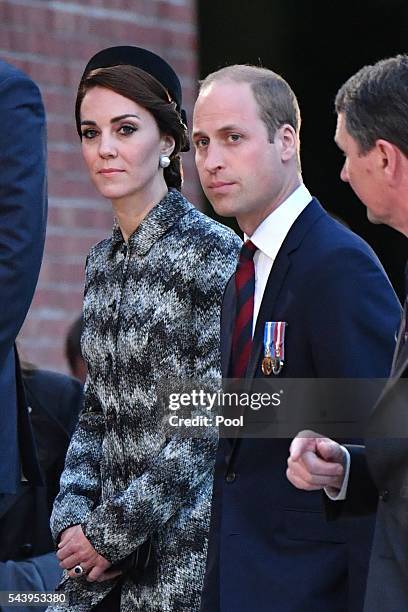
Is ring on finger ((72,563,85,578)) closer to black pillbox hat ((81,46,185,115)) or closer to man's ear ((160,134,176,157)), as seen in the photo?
man's ear ((160,134,176,157))

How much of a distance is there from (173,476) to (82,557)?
30 cm

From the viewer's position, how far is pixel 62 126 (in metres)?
6.29

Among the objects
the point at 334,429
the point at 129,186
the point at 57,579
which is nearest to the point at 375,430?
the point at 334,429

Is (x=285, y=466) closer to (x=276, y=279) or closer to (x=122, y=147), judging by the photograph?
(x=276, y=279)

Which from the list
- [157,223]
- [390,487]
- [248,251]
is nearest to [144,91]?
[157,223]

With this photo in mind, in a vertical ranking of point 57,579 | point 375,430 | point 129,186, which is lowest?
point 57,579

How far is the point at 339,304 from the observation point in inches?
139

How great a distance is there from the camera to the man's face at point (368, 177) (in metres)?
3.21

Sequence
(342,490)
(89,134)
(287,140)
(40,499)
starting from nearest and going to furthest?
1. (342,490)
2. (287,140)
3. (89,134)
4. (40,499)

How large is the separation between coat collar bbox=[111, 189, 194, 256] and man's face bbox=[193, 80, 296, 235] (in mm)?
288

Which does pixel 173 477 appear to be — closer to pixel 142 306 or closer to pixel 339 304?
pixel 142 306

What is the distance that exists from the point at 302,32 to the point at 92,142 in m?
2.69

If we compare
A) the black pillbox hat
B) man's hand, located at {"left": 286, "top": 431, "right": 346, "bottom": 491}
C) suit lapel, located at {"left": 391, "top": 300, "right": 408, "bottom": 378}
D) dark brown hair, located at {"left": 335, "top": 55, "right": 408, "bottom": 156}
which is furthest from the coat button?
dark brown hair, located at {"left": 335, "top": 55, "right": 408, "bottom": 156}

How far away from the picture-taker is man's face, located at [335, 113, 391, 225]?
3.21 metres
